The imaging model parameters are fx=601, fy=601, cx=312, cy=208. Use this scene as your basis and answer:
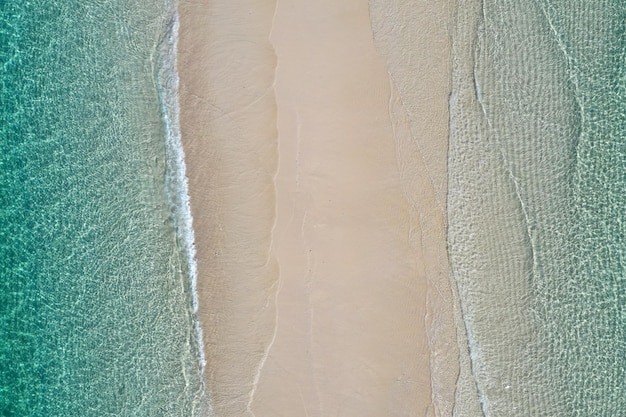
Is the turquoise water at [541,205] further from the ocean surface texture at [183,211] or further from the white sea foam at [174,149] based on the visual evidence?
the white sea foam at [174,149]

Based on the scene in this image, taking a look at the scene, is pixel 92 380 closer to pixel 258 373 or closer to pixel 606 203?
pixel 258 373

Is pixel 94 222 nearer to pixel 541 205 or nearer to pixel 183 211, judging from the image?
pixel 183 211

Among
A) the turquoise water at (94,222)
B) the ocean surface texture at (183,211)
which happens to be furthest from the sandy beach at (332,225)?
the turquoise water at (94,222)

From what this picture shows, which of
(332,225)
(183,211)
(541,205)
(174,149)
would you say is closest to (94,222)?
(183,211)

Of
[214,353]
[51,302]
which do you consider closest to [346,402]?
[214,353]

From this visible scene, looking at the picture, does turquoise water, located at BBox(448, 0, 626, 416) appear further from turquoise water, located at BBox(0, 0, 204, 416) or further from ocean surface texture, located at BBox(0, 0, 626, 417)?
turquoise water, located at BBox(0, 0, 204, 416)

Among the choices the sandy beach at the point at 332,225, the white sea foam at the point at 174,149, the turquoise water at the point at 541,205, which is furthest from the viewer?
the white sea foam at the point at 174,149
